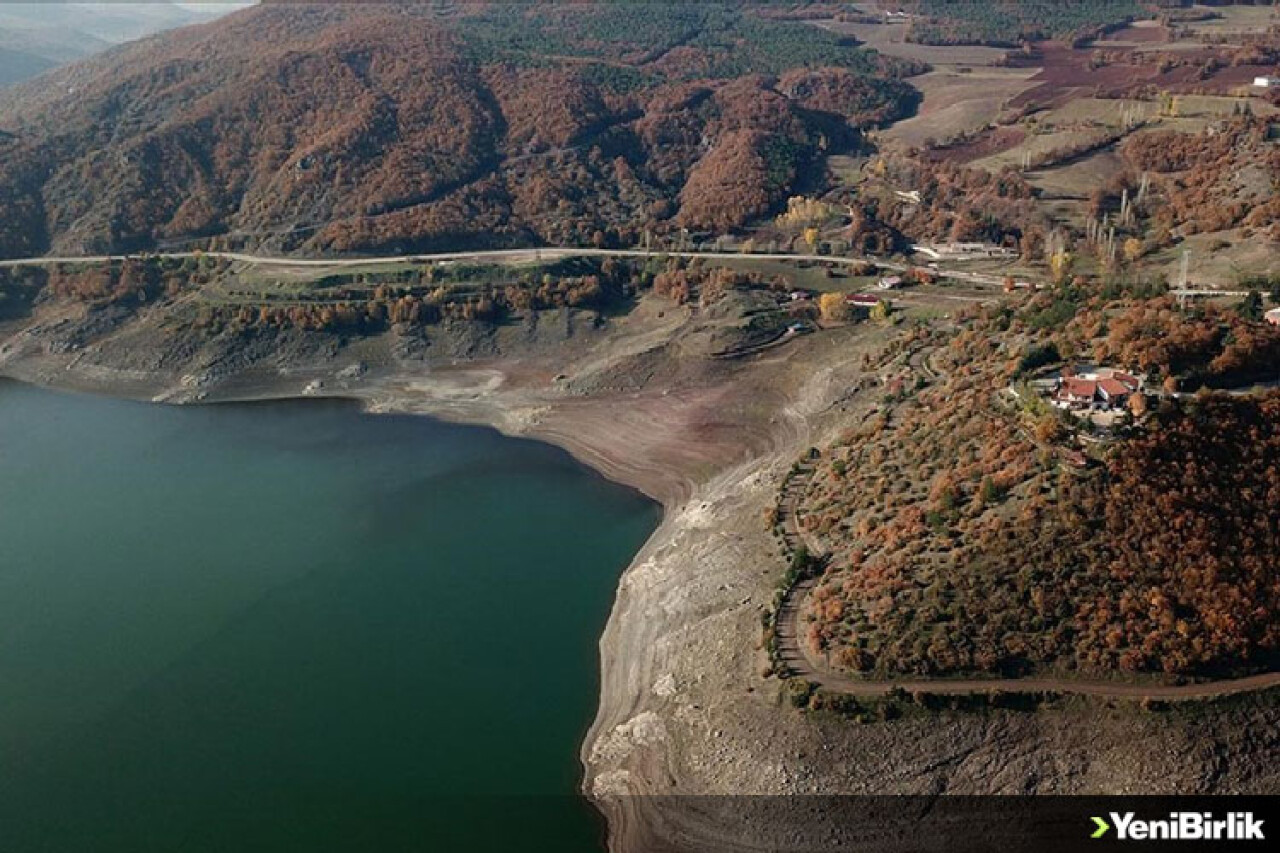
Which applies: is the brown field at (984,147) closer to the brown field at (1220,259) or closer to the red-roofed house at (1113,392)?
the brown field at (1220,259)

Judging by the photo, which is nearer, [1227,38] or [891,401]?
[891,401]

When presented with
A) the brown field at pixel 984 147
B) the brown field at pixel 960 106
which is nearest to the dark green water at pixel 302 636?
the brown field at pixel 984 147

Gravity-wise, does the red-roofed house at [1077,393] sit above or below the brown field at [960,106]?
below

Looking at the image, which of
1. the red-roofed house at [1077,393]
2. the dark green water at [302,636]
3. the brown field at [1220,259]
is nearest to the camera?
the dark green water at [302,636]

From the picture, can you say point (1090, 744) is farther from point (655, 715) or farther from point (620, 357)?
point (620, 357)

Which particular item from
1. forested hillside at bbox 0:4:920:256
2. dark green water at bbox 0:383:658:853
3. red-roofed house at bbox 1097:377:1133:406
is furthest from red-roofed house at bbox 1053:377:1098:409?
forested hillside at bbox 0:4:920:256

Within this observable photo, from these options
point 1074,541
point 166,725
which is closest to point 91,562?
point 166,725

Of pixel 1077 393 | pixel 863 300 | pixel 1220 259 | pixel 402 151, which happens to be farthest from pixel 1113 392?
pixel 402 151

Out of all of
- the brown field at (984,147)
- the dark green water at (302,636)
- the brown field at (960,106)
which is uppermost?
the brown field at (960,106)
